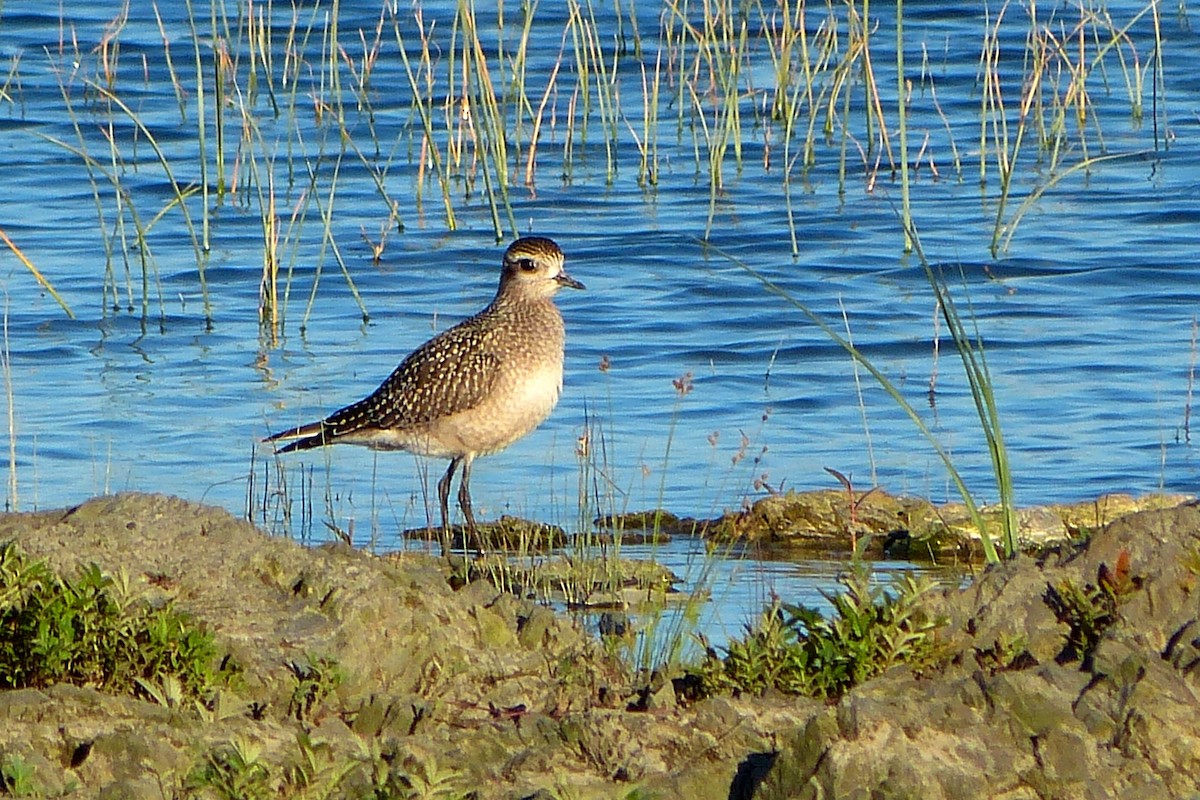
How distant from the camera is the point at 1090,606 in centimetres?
452

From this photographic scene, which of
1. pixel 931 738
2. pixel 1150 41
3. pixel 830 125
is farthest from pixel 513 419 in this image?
A: pixel 1150 41

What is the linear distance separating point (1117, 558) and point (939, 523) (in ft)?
10.4

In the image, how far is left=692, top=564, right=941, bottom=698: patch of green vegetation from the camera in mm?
4379

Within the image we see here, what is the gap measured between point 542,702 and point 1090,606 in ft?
3.91

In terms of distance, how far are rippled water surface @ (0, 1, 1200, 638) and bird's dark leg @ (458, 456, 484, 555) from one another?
0.18 metres

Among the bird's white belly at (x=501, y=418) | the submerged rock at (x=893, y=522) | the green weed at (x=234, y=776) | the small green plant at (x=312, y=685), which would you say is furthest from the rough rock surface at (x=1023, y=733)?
the bird's white belly at (x=501, y=418)

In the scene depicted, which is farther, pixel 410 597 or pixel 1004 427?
pixel 1004 427

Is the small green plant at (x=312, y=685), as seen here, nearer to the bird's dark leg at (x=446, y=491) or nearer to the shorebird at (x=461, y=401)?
the bird's dark leg at (x=446, y=491)

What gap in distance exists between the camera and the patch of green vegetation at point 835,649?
438 centimetres

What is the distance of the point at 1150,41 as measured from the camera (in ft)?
65.2

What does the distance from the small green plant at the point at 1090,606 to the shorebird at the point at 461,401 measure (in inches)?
177

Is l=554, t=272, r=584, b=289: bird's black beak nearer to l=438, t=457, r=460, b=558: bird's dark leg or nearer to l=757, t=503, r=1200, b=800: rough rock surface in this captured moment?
l=438, t=457, r=460, b=558: bird's dark leg

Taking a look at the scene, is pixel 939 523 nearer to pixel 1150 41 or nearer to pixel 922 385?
pixel 922 385

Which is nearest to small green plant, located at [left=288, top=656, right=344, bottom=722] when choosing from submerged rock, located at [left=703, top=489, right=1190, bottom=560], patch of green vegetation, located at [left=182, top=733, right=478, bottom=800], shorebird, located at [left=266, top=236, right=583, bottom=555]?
patch of green vegetation, located at [left=182, top=733, right=478, bottom=800]
